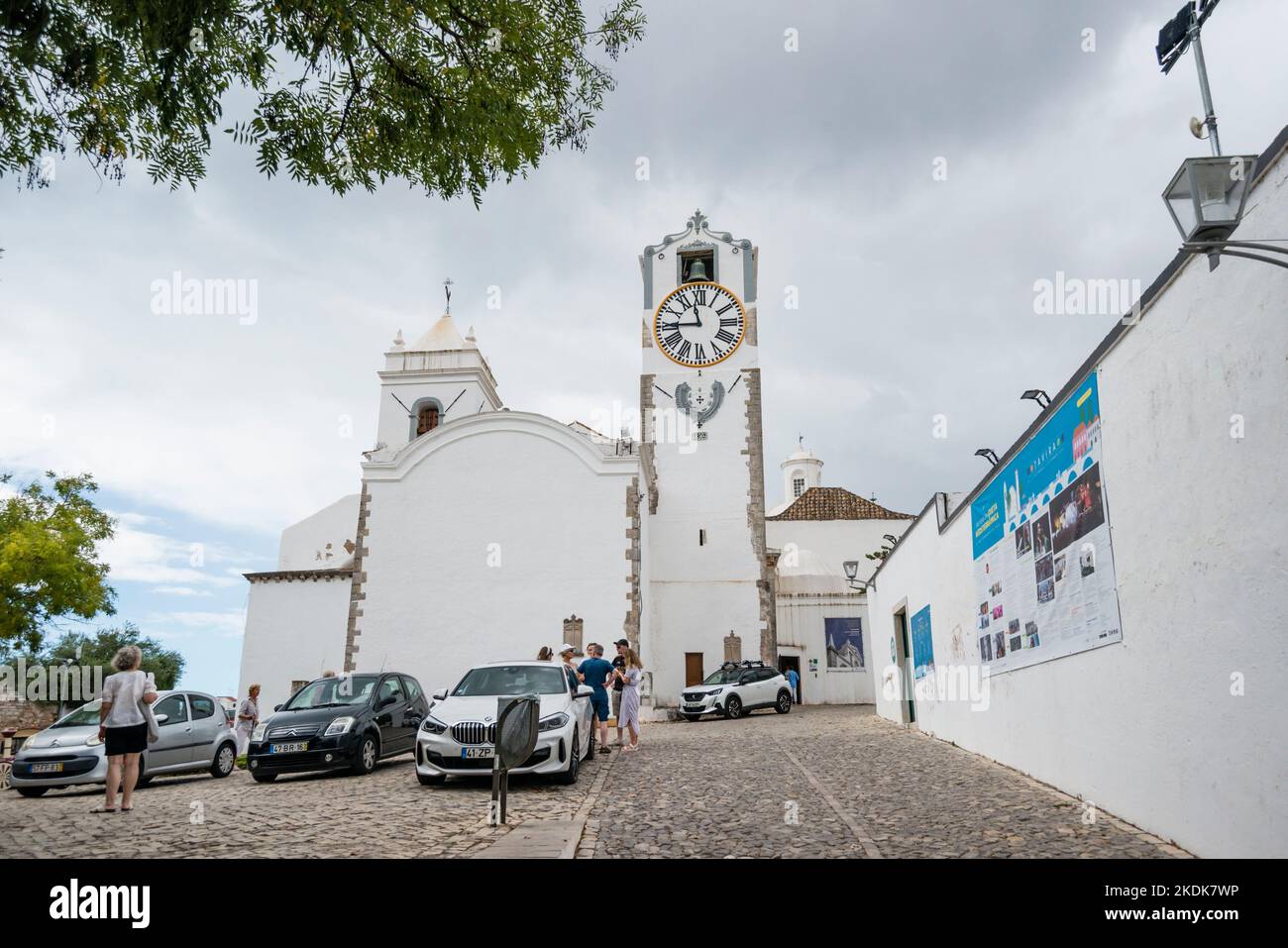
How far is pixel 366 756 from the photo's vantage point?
1238 centimetres

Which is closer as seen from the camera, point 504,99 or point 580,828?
point 504,99

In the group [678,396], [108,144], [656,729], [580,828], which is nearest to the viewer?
[108,144]

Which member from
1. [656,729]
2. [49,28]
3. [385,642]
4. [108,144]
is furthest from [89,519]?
[49,28]

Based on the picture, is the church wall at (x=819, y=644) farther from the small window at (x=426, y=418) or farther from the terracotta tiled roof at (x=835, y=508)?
the small window at (x=426, y=418)

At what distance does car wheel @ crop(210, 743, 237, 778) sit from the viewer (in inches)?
534

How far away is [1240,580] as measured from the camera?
5148mm

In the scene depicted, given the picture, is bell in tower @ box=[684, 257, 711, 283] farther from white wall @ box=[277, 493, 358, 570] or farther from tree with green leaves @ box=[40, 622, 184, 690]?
tree with green leaves @ box=[40, 622, 184, 690]

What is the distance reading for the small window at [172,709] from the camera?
12758 millimetres

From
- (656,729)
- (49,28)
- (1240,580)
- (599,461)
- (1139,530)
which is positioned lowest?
(656,729)

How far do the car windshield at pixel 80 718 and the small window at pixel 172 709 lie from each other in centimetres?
74

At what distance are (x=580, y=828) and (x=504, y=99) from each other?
5.65 m

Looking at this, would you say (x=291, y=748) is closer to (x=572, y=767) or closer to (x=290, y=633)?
(x=572, y=767)

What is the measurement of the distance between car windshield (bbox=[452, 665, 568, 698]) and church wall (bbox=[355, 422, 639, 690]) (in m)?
11.6

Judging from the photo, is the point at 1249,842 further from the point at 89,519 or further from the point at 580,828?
the point at 89,519
